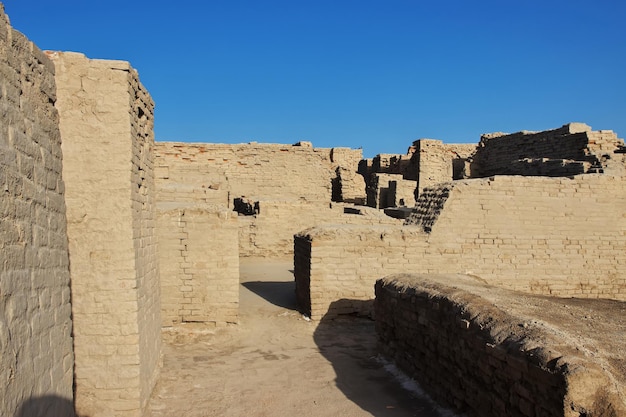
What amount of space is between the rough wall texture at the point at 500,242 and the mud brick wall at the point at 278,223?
231 inches

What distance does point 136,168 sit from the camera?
452 centimetres

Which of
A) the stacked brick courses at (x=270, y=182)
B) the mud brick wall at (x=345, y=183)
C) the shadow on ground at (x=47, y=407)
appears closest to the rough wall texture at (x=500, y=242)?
the stacked brick courses at (x=270, y=182)

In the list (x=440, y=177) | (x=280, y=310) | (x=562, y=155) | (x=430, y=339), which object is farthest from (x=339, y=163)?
(x=430, y=339)

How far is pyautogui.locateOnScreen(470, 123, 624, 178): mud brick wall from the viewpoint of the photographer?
1135 cm

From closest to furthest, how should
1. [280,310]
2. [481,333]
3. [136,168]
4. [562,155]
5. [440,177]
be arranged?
[481,333]
[136,168]
[280,310]
[562,155]
[440,177]

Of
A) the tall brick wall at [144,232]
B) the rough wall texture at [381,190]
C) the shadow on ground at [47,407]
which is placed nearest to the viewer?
the shadow on ground at [47,407]

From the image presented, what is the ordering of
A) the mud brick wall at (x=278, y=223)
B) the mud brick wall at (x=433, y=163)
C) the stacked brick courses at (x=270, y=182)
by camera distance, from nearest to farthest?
the stacked brick courses at (x=270, y=182)
the mud brick wall at (x=278, y=223)
the mud brick wall at (x=433, y=163)

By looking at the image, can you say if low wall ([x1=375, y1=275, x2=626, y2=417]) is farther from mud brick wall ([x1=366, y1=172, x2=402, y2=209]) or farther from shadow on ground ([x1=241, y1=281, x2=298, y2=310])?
mud brick wall ([x1=366, y1=172, x2=402, y2=209])

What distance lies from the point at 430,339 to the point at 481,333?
1.12 metres

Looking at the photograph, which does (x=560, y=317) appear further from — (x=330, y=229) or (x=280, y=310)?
(x=280, y=310)

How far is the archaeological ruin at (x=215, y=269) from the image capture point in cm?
303

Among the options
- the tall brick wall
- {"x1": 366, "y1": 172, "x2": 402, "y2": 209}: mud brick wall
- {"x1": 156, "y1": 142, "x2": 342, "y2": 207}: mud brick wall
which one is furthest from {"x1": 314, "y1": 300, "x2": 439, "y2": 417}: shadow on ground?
{"x1": 366, "y1": 172, "x2": 402, "y2": 209}: mud brick wall

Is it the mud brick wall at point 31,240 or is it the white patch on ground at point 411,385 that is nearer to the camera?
the mud brick wall at point 31,240

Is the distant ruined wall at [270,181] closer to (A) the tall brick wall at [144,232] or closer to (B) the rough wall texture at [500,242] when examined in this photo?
(B) the rough wall texture at [500,242]
